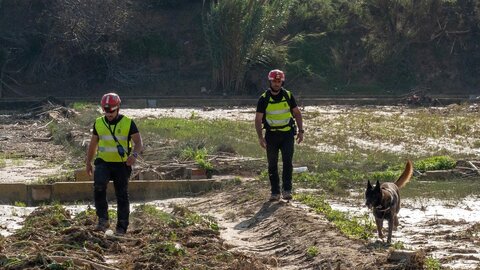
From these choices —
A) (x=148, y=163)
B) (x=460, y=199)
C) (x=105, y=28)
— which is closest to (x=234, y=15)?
(x=105, y=28)

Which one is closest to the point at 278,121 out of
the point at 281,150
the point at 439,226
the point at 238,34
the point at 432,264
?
the point at 281,150

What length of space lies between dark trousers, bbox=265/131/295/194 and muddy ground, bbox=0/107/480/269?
371 millimetres

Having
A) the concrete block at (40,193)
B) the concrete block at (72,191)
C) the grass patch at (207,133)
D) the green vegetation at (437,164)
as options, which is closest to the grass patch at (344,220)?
the concrete block at (72,191)

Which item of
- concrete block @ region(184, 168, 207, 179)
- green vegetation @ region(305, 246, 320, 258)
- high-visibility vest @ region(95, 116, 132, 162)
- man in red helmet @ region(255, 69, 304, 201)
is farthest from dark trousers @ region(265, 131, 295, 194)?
concrete block @ region(184, 168, 207, 179)

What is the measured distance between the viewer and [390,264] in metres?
9.94

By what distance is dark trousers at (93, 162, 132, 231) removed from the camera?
42.4 ft

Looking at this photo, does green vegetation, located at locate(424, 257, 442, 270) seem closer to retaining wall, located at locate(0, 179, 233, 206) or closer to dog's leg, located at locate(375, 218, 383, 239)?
dog's leg, located at locate(375, 218, 383, 239)

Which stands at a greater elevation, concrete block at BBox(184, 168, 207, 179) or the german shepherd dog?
the german shepherd dog

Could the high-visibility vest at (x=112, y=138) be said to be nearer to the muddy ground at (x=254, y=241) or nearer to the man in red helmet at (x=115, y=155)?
the man in red helmet at (x=115, y=155)

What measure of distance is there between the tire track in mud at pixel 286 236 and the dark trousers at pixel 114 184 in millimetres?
1400

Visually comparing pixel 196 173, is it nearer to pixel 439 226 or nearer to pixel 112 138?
pixel 112 138

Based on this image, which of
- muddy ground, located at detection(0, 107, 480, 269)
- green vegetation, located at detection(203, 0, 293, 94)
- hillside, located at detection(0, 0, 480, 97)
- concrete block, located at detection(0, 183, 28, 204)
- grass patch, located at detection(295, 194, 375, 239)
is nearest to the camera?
muddy ground, located at detection(0, 107, 480, 269)

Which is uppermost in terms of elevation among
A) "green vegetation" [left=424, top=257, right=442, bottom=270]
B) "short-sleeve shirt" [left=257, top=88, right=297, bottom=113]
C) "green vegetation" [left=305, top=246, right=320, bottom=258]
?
"short-sleeve shirt" [left=257, top=88, right=297, bottom=113]

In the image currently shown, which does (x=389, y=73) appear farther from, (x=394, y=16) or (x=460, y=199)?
(x=460, y=199)
